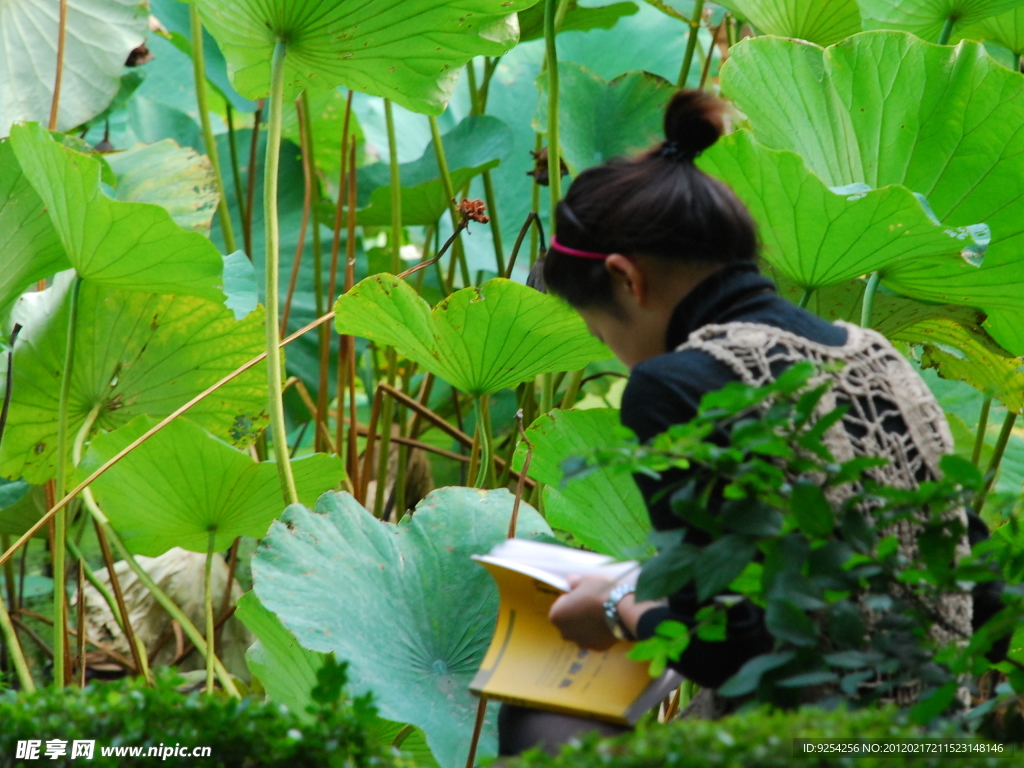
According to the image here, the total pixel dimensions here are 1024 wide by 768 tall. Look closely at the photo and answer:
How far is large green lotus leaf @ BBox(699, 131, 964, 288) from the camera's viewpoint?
127cm

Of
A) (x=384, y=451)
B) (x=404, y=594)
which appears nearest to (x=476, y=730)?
(x=404, y=594)

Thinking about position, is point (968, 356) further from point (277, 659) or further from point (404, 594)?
point (277, 659)

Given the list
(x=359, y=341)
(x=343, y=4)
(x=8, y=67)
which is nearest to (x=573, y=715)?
(x=343, y=4)

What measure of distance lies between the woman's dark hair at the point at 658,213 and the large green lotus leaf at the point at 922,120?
515mm

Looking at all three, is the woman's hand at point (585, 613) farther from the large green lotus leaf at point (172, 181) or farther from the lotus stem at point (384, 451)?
the large green lotus leaf at point (172, 181)

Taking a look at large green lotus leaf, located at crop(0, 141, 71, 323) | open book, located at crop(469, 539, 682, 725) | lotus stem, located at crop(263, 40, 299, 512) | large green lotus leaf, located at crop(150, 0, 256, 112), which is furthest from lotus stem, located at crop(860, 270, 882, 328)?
large green lotus leaf, located at crop(150, 0, 256, 112)

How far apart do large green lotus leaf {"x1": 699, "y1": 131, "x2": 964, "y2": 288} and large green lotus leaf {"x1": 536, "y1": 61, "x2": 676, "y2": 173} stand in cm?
56

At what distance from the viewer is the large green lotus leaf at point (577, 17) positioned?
2.07 meters

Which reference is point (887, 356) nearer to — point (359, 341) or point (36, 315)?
point (36, 315)

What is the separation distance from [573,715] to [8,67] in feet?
5.92

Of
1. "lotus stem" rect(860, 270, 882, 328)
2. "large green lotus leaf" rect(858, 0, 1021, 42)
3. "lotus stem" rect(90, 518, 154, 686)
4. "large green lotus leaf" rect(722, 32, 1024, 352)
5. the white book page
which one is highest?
"large green lotus leaf" rect(858, 0, 1021, 42)

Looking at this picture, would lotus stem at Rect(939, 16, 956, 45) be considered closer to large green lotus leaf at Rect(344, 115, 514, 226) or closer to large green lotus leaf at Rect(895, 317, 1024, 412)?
large green lotus leaf at Rect(895, 317, 1024, 412)

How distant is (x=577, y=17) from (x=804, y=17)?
516mm

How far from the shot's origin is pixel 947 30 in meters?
1.73
